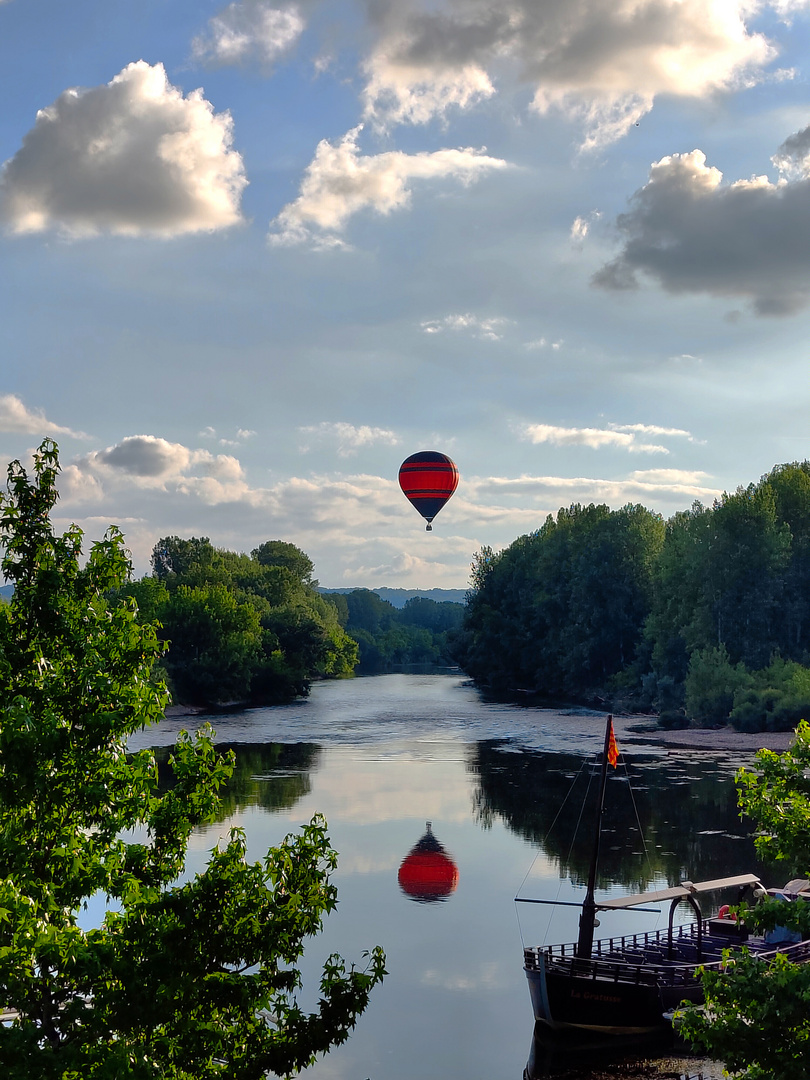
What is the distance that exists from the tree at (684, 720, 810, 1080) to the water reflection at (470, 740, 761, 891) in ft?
69.8

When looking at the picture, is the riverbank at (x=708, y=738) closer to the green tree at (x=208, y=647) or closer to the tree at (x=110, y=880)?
the green tree at (x=208, y=647)

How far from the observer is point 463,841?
40.1 meters

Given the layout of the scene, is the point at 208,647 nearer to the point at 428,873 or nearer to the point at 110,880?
the point at 428,873

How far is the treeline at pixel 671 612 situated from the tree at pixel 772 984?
199 ft

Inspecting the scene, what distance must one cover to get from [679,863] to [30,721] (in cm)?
3117

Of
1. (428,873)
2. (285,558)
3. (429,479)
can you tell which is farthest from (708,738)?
(285,558)

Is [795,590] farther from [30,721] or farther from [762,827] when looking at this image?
[30,721]

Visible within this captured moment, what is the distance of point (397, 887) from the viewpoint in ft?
110

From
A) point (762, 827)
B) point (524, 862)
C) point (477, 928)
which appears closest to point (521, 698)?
point (524, 862)

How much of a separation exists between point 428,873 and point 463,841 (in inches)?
196

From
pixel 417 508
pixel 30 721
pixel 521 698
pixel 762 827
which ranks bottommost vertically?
pixel 521 698

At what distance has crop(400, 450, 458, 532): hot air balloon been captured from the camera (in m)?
76.6

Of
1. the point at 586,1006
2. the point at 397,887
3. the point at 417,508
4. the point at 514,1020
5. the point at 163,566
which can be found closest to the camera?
the point at 586,1006

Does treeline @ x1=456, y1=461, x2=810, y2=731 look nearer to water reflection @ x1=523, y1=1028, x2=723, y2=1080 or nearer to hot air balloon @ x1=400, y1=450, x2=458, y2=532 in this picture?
hot air balloon @ x1=400, y1=450, x2=458, y2=532
